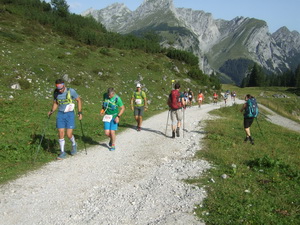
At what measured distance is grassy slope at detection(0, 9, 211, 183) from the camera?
35.2 feet

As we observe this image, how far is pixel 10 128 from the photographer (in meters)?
12.4

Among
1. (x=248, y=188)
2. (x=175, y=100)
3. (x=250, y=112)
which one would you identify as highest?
(x=175, y=100)

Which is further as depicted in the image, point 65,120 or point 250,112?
point 250,112

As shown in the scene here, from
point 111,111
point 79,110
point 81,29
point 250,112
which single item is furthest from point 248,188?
point 81,29

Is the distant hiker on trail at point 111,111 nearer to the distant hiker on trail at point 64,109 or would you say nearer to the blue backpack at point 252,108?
the distant hiker on trail at point 64,109

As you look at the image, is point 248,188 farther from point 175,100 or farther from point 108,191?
point 175,100

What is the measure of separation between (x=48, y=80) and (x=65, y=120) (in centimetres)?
2012

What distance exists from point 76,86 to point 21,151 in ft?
65.5

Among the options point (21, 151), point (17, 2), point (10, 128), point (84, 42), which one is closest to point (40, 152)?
point (21, 151)

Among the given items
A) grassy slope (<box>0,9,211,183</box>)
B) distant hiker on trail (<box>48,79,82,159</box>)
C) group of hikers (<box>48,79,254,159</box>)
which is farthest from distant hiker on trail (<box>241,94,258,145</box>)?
distant hiker on trail (<box>48,79,82,159</box>)

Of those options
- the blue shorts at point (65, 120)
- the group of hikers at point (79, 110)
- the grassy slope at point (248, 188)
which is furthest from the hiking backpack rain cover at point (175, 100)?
the blue shorts at point (65, 120)

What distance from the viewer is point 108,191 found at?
22.3 ft

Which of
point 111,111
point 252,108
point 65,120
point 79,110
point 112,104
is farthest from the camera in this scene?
point 252,108

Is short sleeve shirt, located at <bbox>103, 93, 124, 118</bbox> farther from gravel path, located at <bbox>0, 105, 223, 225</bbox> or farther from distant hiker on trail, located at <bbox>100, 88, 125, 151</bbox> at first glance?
gravel path, located at <bbox>0, 105, 223, 225</bbox>
